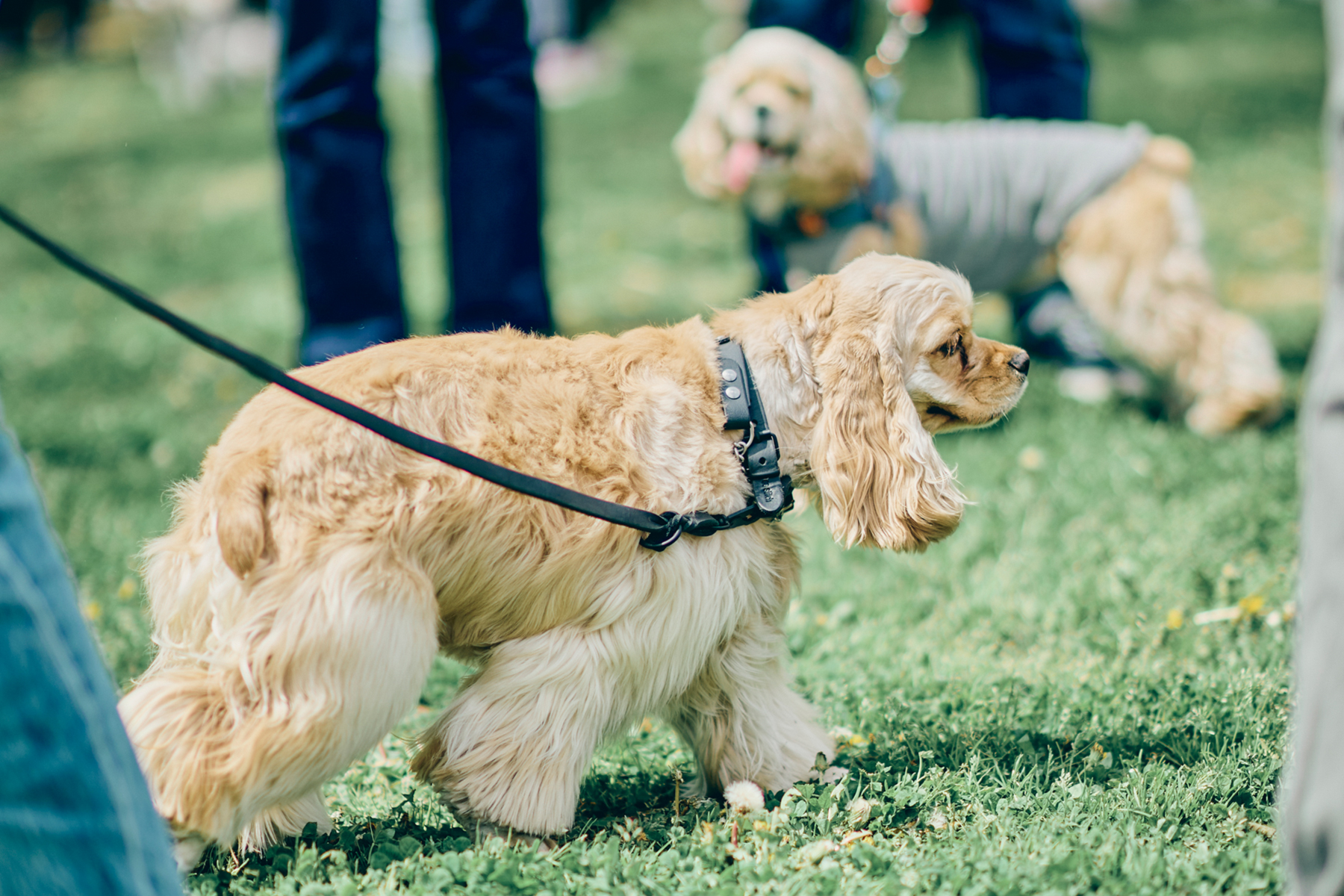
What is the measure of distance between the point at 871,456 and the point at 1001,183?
306 cm

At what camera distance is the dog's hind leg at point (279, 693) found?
77.4 inches

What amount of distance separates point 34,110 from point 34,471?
11.8 m

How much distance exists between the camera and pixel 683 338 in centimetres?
245

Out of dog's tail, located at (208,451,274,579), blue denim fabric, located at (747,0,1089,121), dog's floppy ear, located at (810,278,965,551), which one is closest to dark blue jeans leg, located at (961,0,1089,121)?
blue denim fabric, located at (747,0,1089,121)

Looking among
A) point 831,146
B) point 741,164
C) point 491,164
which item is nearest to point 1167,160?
point 831,146

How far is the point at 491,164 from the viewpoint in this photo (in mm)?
4777

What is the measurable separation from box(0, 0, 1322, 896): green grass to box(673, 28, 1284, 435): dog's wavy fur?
0.90ft

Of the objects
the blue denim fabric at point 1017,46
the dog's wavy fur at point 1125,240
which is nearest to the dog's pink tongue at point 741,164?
the dog's wavy fur at point 1125,240

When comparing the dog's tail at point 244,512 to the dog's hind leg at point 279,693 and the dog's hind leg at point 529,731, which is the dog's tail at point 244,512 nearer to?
the dog's hind leg at point 279,693

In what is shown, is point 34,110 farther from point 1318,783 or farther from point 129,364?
point 1318,783

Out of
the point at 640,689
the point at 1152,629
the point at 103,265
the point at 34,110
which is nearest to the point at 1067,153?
the point at 1152,629

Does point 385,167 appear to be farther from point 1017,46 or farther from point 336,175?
point 1017,46

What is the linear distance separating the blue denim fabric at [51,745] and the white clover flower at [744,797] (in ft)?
3.81

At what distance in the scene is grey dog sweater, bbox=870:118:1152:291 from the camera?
195 inches
